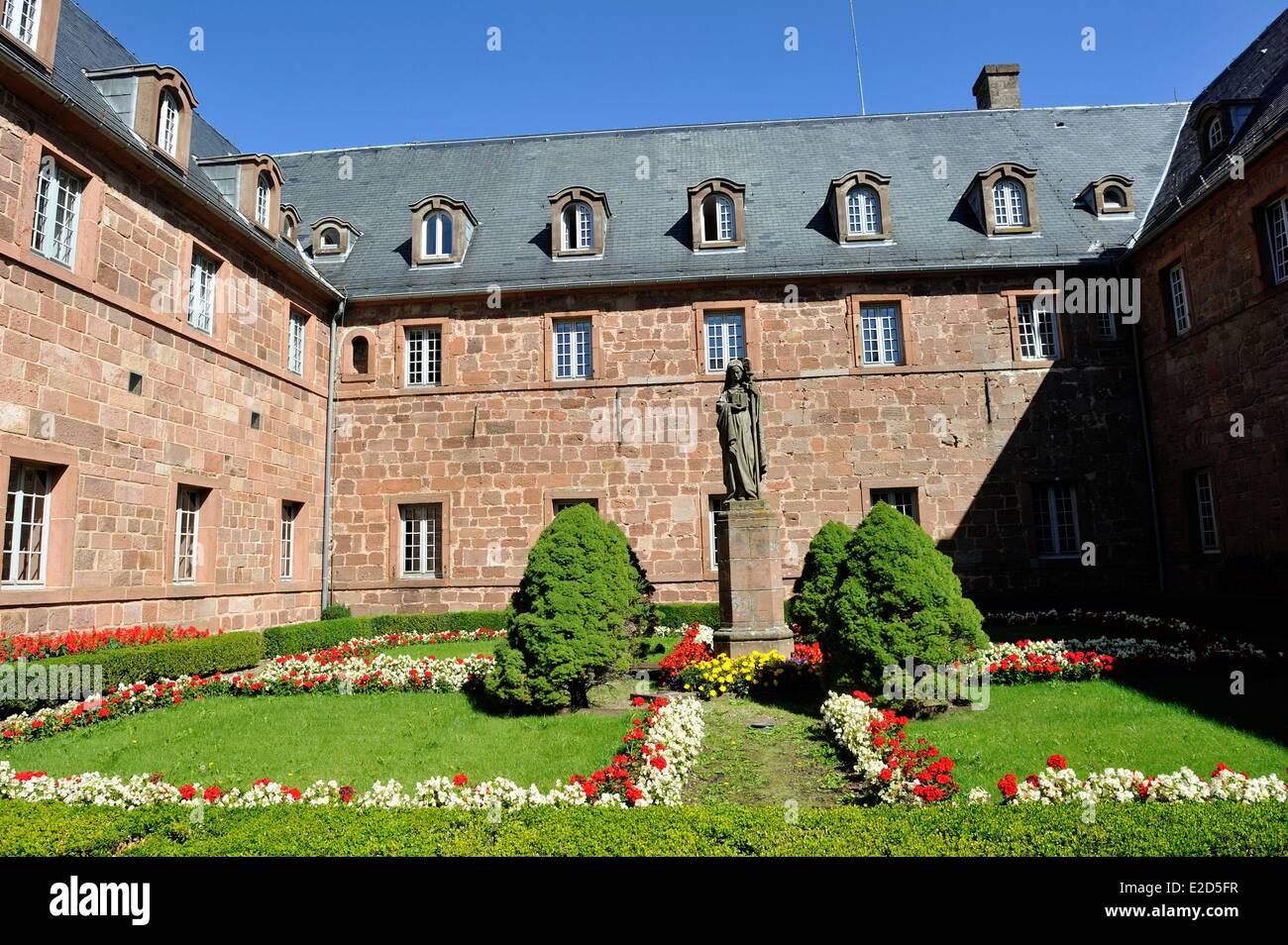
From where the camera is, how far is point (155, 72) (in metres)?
13.6

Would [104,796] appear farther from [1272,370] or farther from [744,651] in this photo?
[1272,370]

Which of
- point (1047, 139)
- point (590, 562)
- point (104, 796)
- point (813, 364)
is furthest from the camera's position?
point (1047, 139)

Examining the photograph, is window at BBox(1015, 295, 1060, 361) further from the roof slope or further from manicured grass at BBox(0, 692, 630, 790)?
manicured grass at BBox(0, 692, 630, 790)

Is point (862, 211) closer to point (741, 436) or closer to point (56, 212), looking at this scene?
point (741, 436)

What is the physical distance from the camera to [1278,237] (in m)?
13.5

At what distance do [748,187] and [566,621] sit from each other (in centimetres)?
1491

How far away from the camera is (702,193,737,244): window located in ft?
62.0

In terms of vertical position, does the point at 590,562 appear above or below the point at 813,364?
below

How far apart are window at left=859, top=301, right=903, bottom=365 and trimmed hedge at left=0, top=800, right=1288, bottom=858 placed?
1412 cm

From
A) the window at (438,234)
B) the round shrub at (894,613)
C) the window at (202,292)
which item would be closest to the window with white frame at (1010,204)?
the round shrub at (894,613)

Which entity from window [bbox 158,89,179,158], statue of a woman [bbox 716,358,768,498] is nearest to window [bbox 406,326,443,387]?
window [bbox 158,89,179,158]

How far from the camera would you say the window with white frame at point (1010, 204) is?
18.5 meters
